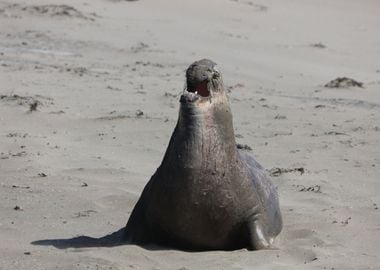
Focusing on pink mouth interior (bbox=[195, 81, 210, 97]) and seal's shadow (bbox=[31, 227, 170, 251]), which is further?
seal's shadow (bbox=[31, 227, 170, 251])

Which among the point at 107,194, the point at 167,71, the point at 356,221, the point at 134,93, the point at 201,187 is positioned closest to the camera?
the point at 201,187

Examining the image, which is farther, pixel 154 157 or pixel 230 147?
pixel 154 157

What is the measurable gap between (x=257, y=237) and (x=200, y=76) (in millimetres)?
969

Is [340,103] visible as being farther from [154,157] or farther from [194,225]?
[194,225]

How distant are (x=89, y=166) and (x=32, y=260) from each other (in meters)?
3.07

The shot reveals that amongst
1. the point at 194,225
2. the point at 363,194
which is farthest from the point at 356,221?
the point at 194,225

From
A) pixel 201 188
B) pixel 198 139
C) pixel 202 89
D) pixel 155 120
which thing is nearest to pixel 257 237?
pixel 201 188

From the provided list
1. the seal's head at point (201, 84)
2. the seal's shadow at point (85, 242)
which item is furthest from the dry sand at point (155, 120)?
the seal's head at point (201, 84)

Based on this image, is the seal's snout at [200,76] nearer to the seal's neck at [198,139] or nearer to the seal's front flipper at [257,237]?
the seal's neck at [198,139]

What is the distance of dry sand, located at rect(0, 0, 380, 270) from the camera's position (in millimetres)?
5488

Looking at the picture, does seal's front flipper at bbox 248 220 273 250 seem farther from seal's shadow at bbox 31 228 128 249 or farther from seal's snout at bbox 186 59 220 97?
seal's snout at bbox 186 59 220 97

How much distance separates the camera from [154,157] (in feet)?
27.6

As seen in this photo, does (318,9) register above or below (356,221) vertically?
above

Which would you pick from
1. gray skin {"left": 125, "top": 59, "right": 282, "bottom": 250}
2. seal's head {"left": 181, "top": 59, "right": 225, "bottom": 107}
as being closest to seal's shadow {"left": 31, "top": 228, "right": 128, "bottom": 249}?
gray skin {"left": 125, "top": 59, "right": 282, "bottom": 250}
